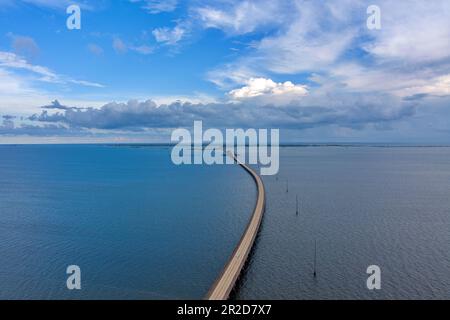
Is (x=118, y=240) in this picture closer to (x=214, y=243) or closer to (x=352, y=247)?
(x=214, y=243)

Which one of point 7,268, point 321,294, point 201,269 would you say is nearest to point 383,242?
point 321,294

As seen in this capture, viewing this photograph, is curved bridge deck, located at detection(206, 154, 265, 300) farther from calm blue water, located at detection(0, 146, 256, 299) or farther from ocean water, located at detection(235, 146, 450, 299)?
calm blue water, located at detection(0, 146, 256, 299)

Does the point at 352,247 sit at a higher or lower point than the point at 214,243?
higher

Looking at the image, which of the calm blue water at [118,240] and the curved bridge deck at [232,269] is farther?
the calm blue water at [118,240]

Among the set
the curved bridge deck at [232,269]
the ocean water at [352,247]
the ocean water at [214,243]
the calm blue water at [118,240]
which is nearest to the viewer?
the curved bridge deck at [232,269]

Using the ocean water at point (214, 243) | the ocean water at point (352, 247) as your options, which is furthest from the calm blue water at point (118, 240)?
the ocean water at point (352, 247)

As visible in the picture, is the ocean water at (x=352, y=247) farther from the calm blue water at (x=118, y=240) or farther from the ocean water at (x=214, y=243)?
the calm blue water at (x=118, y=240)

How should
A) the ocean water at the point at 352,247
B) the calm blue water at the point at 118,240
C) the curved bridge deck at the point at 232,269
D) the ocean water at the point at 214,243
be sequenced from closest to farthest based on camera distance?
the curved bridge deck at the point at 232,269
the ocean water at the point at 352,247
the ocean water at the point at 214,243
the calm blue water at the point at 118,240

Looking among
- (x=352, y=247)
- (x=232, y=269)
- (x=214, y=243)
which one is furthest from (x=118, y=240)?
(x=352, y=247)

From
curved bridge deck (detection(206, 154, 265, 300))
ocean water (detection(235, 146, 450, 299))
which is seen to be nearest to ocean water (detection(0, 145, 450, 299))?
ocean water (detection(235, 146, 450, 299))
